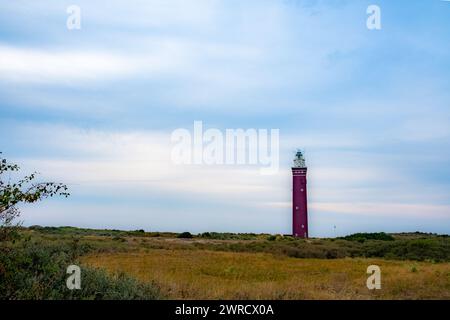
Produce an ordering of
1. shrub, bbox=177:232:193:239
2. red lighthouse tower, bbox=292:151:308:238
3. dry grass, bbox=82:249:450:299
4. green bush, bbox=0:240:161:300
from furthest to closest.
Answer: shrub, bbox=177:232:193:239
red lighthouse tower, bbox=292:151:308:238
dry grass, bbox=82:249:450:299
green bush, bbox=0:240:161:300

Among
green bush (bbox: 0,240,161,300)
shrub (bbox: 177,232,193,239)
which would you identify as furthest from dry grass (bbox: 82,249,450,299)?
shrub (bbox: 177,232,193,239)

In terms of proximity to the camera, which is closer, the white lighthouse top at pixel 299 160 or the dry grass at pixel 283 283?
the dry grass at pixel 283 283

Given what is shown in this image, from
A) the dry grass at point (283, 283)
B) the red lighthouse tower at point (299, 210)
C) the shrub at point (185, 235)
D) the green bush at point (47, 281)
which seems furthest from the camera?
the shrub at point (185, 235)

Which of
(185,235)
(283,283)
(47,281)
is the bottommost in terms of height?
(185,235)

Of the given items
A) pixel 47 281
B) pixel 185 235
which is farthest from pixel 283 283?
pixel 185 235

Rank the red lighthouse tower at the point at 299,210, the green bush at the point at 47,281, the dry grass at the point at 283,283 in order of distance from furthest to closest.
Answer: the red lighthouse tower at the point at 299,210
the dry grass at the point at 283,283
the green bush at the point at 47,281

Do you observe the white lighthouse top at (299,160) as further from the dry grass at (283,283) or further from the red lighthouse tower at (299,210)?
the dry grass at (283,283)

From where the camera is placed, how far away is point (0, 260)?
11195 millimetres

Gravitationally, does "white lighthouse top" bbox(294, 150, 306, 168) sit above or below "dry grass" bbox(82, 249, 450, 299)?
above

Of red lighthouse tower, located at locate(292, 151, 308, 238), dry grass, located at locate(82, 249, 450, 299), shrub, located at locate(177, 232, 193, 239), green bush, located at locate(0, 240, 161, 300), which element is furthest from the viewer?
shrub, located at locate(177, 232, 193, 239)

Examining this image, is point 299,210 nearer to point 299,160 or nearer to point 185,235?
point 299,160

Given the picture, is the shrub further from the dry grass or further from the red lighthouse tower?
the dry grass

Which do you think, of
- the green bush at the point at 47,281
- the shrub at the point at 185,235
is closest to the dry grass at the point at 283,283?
the green bush at the point at 47,281

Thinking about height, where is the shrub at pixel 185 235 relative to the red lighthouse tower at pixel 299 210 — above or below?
below
